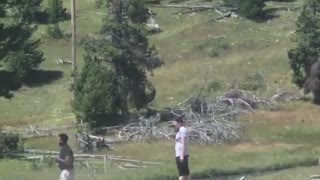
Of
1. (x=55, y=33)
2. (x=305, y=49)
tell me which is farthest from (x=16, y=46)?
(x=55, y=33)

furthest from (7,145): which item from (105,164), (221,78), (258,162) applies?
(221,78)

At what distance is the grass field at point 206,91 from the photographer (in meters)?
39.1

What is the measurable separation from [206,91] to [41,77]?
15153 millimetres

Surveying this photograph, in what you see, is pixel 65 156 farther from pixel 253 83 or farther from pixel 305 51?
pixel 253 83

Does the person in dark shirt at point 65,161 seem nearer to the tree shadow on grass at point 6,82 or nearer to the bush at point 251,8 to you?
the tree shadow on grass at point 6,82

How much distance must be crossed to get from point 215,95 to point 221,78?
650cm

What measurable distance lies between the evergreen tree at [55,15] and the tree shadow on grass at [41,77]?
7.26m

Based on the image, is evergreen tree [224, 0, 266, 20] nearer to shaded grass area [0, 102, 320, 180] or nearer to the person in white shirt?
shaded grass area [0, 102, 320, 180]

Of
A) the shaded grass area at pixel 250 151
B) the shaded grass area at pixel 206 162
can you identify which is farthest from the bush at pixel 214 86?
the shaded grass area at pixel 206 162

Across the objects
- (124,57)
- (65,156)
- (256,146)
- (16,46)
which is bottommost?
(256,146)

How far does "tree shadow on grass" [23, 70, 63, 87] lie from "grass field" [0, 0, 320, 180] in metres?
0.10

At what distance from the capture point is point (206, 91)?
5975cm

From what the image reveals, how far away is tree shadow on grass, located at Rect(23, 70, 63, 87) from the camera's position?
69050 millimetres

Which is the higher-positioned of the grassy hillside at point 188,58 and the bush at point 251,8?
the bush at point 251,8
